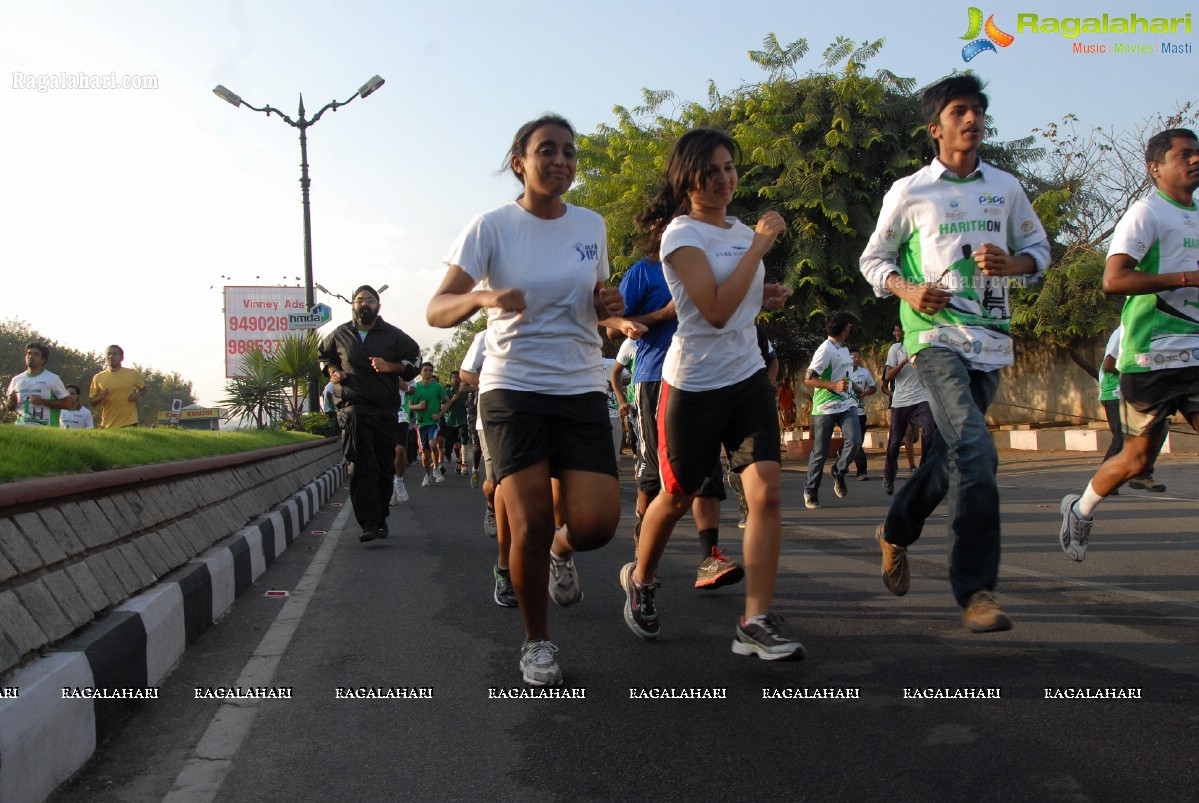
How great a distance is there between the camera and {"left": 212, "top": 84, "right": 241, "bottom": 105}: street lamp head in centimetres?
2062

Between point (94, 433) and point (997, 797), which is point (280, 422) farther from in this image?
point (997, 797)

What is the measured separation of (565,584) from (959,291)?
1.98 metres

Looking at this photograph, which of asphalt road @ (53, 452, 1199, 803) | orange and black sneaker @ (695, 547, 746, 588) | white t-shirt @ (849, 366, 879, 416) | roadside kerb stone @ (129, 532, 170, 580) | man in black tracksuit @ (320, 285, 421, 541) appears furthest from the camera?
white t-shirt @ (849, 366, 879, 416)

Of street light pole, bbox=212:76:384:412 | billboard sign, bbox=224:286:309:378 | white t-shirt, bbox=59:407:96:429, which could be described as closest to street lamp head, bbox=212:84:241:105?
street light pole, bbox=212:76:384:412

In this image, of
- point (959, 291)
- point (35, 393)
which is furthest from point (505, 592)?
point (35, 393)

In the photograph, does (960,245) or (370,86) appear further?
(370,86)

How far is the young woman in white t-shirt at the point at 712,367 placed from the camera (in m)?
3.91

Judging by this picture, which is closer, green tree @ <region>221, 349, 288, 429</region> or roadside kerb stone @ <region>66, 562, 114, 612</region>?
roadside kerb stone @ <region>66, 562, 114, 612</region>

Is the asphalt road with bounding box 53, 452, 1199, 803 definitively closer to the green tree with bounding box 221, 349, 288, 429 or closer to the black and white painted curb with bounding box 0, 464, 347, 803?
the black and white painted curb with bounding box 0, 464, 347, 803

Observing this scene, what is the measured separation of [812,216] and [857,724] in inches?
725

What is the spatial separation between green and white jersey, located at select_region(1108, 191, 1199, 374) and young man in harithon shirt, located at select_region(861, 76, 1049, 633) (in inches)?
31.3

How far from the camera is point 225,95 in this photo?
818 inches

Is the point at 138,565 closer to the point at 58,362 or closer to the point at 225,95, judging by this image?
the point at 225,95

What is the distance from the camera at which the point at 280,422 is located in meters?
23.6
